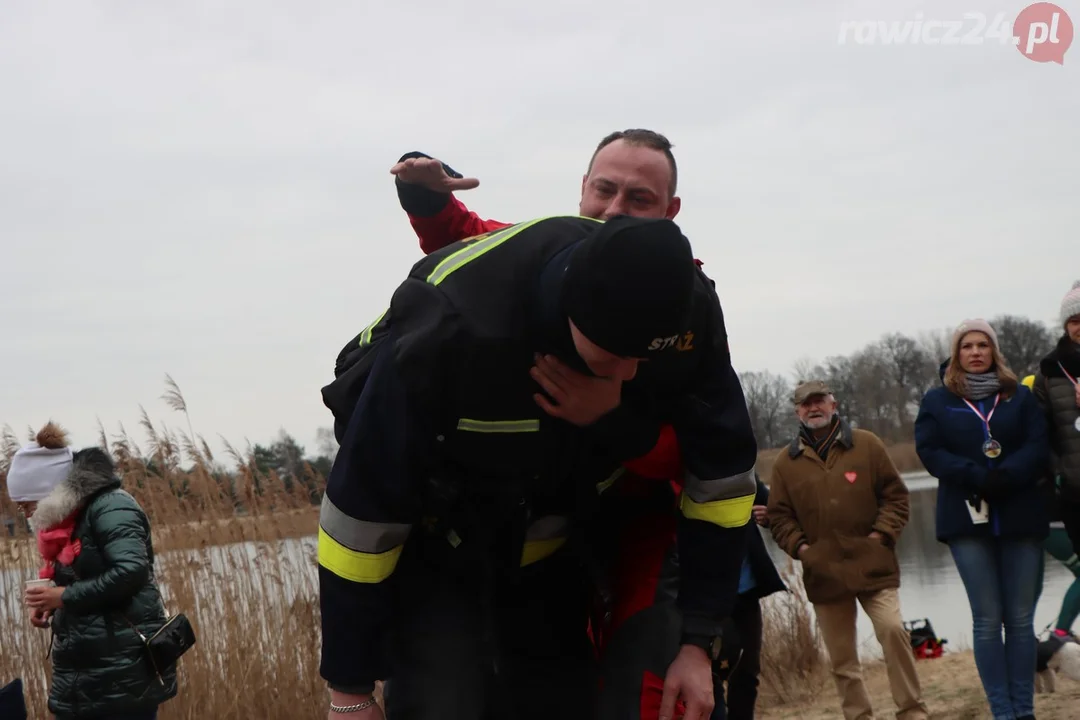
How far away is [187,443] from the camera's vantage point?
7574 mm

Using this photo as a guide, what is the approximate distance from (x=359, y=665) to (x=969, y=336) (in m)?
4.48

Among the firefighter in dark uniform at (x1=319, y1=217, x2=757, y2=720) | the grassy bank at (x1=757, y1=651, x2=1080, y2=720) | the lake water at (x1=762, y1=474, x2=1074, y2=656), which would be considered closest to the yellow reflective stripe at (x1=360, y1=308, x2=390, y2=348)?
the firefighter in dark uniform at (x1=319, y1=217, x2=757, y2=720)

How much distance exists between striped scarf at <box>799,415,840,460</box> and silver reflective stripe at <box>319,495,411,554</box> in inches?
172

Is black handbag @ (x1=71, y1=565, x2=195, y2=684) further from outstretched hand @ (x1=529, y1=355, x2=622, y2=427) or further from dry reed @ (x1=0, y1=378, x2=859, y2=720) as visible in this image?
outstretched hand @ (x1=529, y1=355, x2=622, y2=427)

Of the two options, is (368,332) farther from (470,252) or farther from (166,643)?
(166,643)

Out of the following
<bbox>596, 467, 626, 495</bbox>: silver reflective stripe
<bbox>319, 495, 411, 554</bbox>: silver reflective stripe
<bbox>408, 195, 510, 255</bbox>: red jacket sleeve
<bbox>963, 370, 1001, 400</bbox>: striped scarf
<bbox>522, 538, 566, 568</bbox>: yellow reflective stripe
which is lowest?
<bbox>522, 538, 566, 568</bbox>: yellow reflective stripe

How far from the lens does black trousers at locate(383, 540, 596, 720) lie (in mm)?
2633

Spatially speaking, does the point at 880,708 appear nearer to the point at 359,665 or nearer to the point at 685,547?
the point at 685,547

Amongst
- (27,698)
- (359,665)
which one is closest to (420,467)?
(359,665)

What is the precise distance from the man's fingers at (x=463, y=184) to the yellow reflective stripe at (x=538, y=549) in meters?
1.01

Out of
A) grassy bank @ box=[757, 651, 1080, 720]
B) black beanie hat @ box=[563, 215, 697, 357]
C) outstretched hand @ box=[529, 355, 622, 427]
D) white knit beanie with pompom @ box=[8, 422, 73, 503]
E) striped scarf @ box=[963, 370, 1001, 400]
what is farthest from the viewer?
grassy bank @ box=[757, 651, 1080, 720]

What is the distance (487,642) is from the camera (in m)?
2.70

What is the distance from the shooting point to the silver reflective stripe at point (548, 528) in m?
2.75

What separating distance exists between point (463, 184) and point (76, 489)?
2993 millimetres
